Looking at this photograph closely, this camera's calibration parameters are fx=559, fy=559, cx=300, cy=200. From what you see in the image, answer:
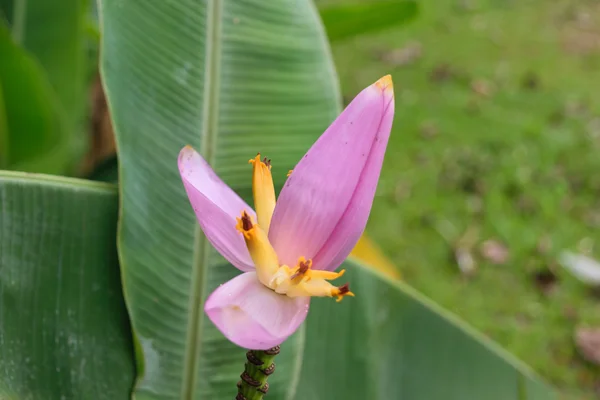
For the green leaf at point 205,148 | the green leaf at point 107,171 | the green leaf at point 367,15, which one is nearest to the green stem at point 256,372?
the green leaf at point 205,148

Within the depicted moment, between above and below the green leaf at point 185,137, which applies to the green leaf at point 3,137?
below

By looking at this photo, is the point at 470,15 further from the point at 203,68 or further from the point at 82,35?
the point at 203,68

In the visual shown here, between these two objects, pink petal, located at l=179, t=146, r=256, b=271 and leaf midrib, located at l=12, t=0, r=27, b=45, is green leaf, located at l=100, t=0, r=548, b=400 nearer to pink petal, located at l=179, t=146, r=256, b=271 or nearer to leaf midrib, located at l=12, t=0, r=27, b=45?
pink petal, located at l=179, t=146, r=256, b=271

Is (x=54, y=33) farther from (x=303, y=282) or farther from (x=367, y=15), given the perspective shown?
(x=303, y=282)

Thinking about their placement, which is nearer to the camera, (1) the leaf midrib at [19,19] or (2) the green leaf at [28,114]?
(2) the green leaf at [28,114]

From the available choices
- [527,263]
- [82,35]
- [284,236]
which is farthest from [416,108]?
[284,236]

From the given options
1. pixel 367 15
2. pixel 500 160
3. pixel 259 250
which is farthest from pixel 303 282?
pixel 500 160

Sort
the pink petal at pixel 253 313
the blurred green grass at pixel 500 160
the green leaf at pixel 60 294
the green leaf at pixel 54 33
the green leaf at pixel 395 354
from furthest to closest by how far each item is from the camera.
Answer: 1. the blurred green grass at pixel 500 160
2. the green leaf at pixel 54 33
3. the green leaf at pixel 395 354
4. the green leaf at pixel 60 294
5. the pink petal at pixel 253 313

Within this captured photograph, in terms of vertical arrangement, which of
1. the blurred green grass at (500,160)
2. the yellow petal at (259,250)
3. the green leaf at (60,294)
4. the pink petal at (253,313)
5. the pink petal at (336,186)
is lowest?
the blurred green grass at (500,160)

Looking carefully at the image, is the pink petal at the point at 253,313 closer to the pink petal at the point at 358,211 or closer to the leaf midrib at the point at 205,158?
the pink petal at the point at 358,211
